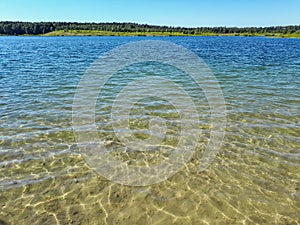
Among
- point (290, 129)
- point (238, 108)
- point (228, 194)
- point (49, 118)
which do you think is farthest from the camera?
point (238, 108)

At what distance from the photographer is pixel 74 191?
814cm

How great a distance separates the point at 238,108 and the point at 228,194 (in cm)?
909

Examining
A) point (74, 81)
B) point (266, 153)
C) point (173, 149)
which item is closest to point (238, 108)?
point (266, 153)

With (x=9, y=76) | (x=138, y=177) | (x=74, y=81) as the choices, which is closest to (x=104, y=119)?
(x=138, y=177)

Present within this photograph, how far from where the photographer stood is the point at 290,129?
1262 cm

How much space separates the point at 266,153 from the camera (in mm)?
10445

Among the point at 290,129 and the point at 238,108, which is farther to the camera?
the point at 238,108

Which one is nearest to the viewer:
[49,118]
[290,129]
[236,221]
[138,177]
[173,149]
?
[236,221]

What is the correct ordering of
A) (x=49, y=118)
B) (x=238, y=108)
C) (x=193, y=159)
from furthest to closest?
(x=238, y=108)
(x=49, y=118)
(x=193, y=159)

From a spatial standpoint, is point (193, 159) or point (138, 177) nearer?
point (138, 177)

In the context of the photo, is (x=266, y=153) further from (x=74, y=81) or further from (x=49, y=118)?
(x=74, y=81)

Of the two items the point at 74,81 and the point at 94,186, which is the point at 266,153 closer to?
the point at 94,186

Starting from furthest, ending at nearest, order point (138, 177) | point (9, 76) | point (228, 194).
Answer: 1. point (9, 76)
2. point (138, 177)
3. point (228, 194)

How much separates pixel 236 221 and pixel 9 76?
27.0 metres
